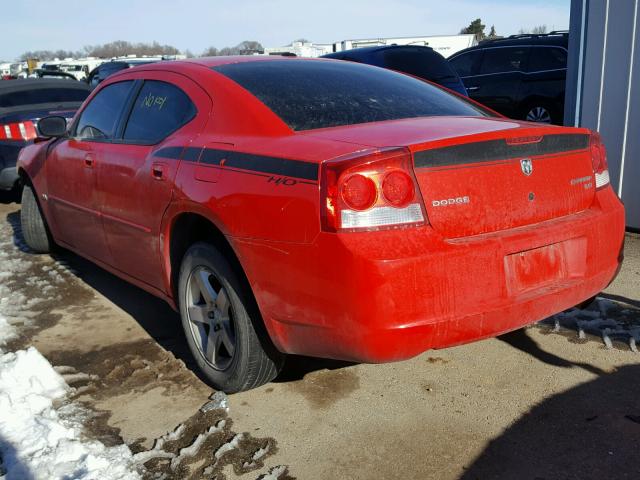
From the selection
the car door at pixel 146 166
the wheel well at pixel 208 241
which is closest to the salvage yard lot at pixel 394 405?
the wheel well at pixel 208 241

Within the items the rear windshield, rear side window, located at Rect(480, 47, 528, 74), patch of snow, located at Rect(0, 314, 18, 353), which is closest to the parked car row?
patch of snow, located at Rect(0, 314, 18, 353)

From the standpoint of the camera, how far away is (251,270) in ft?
8.65

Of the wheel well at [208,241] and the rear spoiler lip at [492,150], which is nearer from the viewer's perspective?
the rear spoiler lip at [492,150]

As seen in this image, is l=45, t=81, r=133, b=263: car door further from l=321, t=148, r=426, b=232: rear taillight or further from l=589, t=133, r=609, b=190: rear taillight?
l=589, t=133, r=609, b=190: rear taillight

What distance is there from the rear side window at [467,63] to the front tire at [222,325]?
8.62m

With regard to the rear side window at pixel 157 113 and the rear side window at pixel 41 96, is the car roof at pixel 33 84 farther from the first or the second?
the rear side window at pixel 157 113

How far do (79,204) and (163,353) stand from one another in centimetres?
128

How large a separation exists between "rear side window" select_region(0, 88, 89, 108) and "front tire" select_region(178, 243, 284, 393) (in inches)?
244

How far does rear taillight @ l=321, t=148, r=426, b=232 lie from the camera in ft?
7.48

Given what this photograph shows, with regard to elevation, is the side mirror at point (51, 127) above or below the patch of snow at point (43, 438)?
above

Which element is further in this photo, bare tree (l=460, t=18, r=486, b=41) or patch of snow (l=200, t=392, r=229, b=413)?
bare tree (l=460, t=18, r=486, b=41)

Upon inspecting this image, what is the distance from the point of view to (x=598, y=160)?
294cm

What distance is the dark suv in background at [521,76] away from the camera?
9.78 meters

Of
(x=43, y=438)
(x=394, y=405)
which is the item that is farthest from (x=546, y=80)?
(x=43, y=438)
